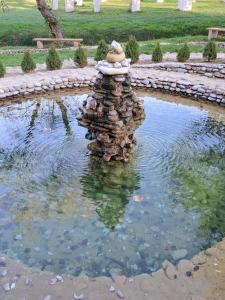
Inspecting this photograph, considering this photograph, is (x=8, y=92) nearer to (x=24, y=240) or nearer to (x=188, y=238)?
(x=24, y=240)

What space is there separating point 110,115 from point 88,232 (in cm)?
301

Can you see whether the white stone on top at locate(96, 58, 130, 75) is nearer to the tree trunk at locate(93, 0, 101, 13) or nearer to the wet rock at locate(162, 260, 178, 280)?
the wet rock at locate(162, 260, 178, 280)

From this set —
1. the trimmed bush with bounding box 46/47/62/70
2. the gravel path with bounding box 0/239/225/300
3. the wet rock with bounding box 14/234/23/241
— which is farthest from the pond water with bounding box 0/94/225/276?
the trimmed bush with bounding box 46/47/62/70

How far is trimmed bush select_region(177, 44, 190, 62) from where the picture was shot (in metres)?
18.0

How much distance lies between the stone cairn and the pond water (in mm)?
427

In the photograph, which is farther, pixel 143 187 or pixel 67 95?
pixel 67 95

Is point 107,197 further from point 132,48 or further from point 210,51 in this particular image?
point 210,51

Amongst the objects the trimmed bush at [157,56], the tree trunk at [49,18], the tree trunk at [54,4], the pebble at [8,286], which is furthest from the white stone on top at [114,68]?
the tree trunk at [54,4]

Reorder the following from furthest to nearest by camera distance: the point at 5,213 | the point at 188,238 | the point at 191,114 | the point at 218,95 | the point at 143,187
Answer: the point at 218,95 → the point at 191,114 → the point at 143,187 → the point at 5,213 → the point at 188,238

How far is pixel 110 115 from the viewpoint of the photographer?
360 inches

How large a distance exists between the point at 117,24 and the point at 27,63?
34.9 ft

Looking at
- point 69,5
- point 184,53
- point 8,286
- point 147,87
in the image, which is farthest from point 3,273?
point 69,5

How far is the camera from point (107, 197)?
850 cm

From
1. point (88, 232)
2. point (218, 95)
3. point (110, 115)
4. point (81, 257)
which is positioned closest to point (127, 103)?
point (110, 115)
